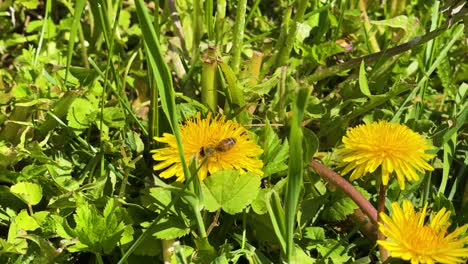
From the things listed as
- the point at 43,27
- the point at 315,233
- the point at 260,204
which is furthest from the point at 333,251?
the point at 43,27

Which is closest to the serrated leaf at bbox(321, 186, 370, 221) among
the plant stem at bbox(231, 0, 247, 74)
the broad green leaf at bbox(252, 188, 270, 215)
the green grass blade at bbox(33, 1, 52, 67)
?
the broad green leaf at bbox(252, 188, 270, 215)

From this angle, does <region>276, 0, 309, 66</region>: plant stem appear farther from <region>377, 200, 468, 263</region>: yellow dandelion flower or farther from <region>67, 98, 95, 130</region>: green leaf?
<region>377, 200, 468, 263</region>: yellow dandelion flower

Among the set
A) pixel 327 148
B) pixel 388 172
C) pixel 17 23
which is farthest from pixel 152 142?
pixel 17 23

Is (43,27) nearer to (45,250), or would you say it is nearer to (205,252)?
(45,250)

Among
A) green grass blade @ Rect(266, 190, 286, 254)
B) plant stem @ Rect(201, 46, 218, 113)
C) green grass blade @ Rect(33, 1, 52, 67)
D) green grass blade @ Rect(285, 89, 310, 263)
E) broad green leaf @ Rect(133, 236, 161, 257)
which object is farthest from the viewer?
green grass blade @ Rect(33, 1, 52, 67)

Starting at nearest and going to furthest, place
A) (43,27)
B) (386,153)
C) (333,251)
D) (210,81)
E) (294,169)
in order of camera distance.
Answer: (294,169), (386,153), (333,251), (210,81), (43,27)

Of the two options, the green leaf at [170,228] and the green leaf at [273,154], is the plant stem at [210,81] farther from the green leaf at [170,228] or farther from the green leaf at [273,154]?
the green leaf at [170,228]
